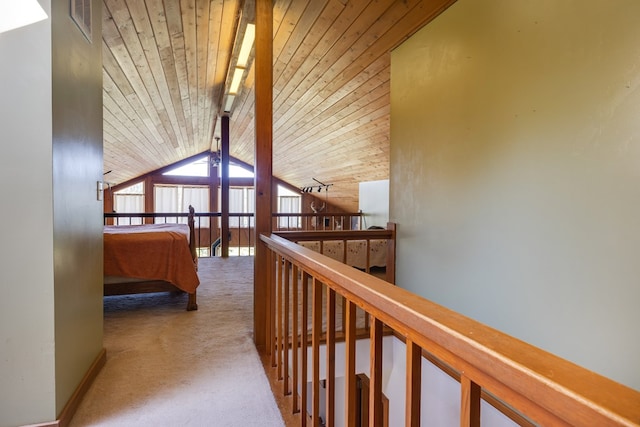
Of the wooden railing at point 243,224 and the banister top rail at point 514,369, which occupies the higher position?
the banister top rail at point 514,369

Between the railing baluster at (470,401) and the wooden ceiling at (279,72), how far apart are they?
2462 millimetres

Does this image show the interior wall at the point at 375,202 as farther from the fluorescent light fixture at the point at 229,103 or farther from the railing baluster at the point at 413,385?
the railing baluster at the point at 413,385

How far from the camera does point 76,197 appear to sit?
1583 mm

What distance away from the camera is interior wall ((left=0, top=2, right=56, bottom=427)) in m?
1.32

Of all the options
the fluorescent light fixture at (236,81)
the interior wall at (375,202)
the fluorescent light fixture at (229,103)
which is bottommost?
the interior wall at (375,202)

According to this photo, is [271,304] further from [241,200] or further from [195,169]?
[241,200]

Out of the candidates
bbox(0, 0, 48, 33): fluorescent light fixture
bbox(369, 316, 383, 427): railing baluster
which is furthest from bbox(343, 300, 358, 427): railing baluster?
bbox(0, 0, 48, 33): fluorescent light fixture

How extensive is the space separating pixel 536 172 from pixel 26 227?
7.42 feet

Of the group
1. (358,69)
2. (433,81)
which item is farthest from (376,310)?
(358,69)

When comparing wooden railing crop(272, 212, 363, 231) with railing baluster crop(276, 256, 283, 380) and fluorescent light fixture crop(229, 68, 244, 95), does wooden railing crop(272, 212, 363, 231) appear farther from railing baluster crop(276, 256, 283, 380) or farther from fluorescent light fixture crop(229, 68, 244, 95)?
railing baluster crop(276, 256, 283, 380)

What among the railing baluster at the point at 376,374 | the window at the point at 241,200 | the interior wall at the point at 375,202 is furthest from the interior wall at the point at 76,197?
the window at the point at 241,200

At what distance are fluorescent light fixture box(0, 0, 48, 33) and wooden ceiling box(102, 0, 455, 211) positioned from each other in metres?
1.04

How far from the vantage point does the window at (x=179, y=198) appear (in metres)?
9.70

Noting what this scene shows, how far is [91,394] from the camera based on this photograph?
1.71 meters
